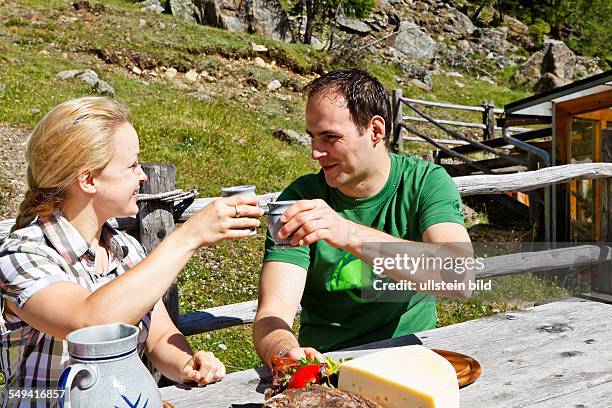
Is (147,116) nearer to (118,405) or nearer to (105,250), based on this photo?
(105,250)

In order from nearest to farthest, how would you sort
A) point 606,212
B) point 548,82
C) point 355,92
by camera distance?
point 355,92, point 606,212, point 548,82

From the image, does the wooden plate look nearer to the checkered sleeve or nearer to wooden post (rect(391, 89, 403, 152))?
the checkered sleeve

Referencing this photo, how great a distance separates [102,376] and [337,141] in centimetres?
168

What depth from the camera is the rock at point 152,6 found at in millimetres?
22141

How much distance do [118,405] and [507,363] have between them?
1410 millimetres

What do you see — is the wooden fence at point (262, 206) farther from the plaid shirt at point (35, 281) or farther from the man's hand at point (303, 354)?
the man's hand at point (303, 354)

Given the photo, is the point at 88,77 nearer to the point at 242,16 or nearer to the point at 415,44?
the point at 242,16

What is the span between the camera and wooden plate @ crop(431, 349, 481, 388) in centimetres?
195

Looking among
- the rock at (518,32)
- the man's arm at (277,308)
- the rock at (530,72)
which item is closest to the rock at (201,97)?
the man's arm at (277,308)

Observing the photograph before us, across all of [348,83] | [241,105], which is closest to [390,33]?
[241,105]

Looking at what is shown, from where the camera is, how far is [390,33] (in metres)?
28.7

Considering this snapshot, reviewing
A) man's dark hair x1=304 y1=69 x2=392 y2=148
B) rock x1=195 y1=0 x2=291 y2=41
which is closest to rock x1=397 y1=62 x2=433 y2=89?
rock x1=195 y1=0 x2=291 y2=41

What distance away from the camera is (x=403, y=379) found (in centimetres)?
158

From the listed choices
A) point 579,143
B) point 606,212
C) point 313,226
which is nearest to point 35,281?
point 313,226
